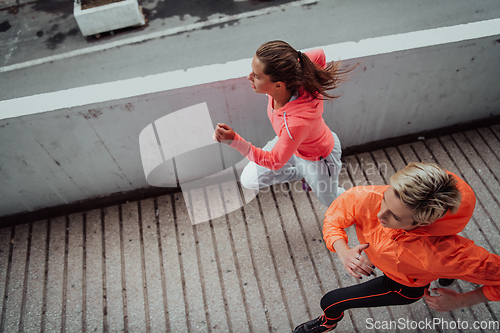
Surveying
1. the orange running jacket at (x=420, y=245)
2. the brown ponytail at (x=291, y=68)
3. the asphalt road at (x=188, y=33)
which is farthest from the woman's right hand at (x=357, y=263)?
the asphalt road at (x=188, y=33)

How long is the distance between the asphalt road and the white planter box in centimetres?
18

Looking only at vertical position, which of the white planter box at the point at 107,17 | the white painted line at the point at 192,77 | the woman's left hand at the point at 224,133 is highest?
the white planter box at the point at 107,17

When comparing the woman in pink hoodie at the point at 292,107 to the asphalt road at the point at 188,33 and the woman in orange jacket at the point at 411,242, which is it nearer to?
the woman in orange jacket at the point at 411,242

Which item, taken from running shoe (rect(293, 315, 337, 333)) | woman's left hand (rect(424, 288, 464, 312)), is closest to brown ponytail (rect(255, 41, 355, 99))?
woman's left hand (rect(424, 288, 464, 312))

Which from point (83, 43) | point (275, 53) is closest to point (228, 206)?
point (275, 53)

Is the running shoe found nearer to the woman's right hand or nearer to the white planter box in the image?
the woman's right hand

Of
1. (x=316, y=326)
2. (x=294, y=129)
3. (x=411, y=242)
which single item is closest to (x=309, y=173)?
(x=294, y=129)

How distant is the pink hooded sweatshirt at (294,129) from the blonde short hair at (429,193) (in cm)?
67

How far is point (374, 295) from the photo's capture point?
201 cm

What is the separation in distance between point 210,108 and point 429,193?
1704mm

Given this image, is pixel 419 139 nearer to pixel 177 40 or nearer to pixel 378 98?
pixel 378 98

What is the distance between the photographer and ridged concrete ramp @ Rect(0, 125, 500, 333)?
2533 millimetres

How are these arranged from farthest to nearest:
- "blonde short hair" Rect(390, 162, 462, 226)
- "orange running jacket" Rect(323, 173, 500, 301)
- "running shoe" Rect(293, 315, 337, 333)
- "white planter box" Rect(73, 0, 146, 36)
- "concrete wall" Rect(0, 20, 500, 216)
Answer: "white planter box" Rect(73, 0, 146, 36), "concrete wall" Rect(0, 20, 500, 216), "running shoe" Rect(293, 315, 337, 333), "orange running jacket" Rect(323, 173, 500, 301), "blonde short hair" Rect(390, 162, 462, 226)

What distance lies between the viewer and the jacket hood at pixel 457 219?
58.0 inches
